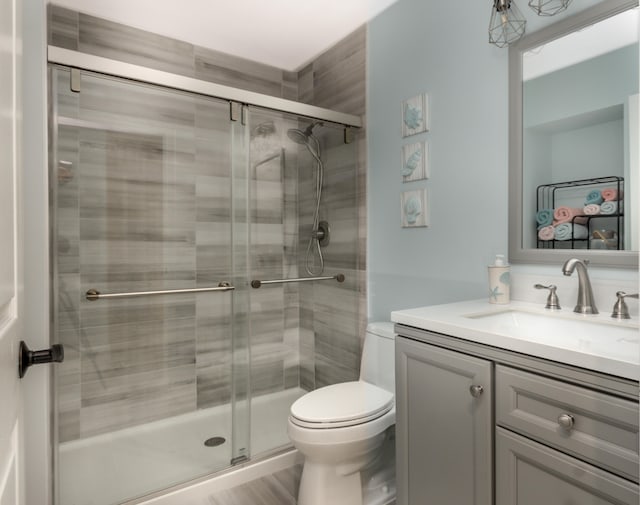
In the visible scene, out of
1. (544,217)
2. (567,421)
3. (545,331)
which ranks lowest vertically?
(567,421)

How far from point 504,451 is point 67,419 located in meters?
1.67

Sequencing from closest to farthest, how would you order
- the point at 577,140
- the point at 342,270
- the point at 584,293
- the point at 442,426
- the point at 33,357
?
the point at 33,357 → the point at 442,426 → the point at 584,293 → the point at 577,140 → the point at 342,270

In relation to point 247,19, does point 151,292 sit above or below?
below

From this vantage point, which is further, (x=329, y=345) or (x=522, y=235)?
(x=329, y=345)

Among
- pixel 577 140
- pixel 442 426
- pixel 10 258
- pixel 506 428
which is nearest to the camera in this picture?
pixel 10 258

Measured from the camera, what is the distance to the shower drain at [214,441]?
2.03 metres

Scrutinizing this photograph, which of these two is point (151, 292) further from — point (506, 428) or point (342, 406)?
point (506, 428)

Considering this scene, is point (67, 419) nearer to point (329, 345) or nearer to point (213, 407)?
point (213, 407)

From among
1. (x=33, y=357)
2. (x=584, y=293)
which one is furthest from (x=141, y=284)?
(x=584, y=293)

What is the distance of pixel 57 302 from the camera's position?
1646 millimetres

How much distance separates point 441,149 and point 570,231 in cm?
70

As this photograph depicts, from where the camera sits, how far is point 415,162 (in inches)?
79.7

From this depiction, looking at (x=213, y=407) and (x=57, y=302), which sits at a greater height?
(x=57, y=302)

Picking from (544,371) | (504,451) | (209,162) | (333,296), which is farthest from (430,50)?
(504,451)
